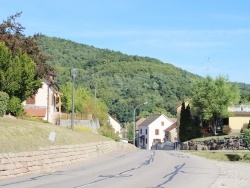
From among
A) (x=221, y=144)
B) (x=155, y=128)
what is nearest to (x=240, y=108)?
(x=221, y=144)

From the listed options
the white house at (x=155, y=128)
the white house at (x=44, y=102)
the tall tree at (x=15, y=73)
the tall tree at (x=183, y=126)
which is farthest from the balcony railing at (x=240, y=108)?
the white house at (x=155, y=128)

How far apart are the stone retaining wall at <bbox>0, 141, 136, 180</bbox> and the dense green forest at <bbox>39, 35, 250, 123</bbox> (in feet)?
315

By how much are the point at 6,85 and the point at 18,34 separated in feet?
25.9

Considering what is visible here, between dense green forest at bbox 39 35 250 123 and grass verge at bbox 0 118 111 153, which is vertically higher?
dense green forest at bbox 39 35 250 123

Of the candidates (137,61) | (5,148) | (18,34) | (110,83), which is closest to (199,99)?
(18,34)

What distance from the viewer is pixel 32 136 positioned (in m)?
25.2

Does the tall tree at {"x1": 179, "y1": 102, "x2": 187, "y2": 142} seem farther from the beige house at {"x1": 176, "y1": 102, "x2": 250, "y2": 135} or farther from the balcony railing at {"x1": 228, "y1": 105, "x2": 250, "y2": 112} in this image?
the balcony railing at {"x1": 228, "y1": 105, "x2": 250, "y2": 112}

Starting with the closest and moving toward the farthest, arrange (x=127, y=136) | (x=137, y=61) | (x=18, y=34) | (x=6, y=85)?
(x=6, y=85), (x=18, y=34), (x=127, y=136), (x=137, y=61)

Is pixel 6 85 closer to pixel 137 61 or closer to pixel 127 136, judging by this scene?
pixel 127 136

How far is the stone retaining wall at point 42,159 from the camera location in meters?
17.9

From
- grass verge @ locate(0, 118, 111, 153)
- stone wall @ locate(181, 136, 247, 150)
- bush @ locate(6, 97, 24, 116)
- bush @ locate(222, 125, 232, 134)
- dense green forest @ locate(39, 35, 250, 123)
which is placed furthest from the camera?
dense green forest @ locate(39, 35, 250, 123)

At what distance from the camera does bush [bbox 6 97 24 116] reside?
36125 mm

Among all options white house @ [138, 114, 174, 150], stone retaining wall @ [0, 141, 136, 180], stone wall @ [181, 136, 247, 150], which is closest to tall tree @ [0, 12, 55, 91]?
stone retaining wall @ [0, 141, 136, 180]

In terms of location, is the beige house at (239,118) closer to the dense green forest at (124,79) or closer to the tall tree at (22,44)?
the tall tree at (22,44)
